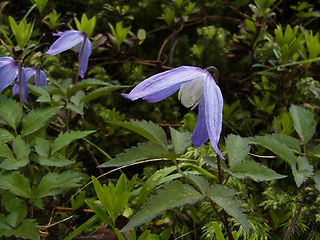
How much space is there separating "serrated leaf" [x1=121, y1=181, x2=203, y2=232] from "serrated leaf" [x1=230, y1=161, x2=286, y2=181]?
19 centimetres

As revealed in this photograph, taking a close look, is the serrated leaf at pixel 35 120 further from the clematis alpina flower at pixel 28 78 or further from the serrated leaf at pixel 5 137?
the clematis alpina flower at pixel 28 78

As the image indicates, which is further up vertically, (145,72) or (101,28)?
(101,28)

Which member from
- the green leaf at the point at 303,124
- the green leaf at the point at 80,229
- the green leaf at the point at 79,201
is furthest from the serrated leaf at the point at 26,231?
the green leaf at the point at 303,124

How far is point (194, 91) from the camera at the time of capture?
920mm

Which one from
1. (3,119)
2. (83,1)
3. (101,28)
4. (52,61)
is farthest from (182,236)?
(83,1)

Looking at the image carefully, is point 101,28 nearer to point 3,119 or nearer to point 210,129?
point 3,119

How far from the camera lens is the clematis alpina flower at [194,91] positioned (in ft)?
2.71

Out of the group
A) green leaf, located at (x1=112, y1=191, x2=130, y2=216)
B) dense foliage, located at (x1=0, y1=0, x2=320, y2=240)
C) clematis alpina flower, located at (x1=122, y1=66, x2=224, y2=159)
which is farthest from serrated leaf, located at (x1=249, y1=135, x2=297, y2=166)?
green leaf, located at (x1=112, y1=191, x2=130, y2=216)

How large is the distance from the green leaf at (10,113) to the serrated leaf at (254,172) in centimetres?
68

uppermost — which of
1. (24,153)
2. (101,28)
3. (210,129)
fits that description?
(210,129)

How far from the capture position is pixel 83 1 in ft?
7.55

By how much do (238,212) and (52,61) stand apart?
149cm

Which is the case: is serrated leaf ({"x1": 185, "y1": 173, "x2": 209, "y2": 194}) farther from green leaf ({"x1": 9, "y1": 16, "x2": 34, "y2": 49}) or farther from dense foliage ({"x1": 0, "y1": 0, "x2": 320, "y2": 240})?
green leaf ({"x1": 9, "y1": 16, "x2": 34, "y2": 49})

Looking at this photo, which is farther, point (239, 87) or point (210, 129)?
point (239, 87)
